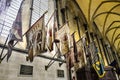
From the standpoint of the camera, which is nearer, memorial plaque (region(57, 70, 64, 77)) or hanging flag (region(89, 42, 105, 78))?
memorial plaque (region(57, 70, 64, 77))

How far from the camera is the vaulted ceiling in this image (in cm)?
1353

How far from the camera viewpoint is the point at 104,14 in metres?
15.5

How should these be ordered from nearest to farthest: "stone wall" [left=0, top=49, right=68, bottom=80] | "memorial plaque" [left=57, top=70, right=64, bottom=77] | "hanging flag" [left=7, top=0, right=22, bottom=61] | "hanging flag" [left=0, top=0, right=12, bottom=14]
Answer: "hanging flag" [left=7, top=0, right=22, bottom=61]
"stone wall" [left=0, top=49, right=68, bottom=80]
"hanging flag" [left=0, top=0, right=12, bottom=14]
"memorial plaque" [left=57, top=70, right=64, bottom=77]

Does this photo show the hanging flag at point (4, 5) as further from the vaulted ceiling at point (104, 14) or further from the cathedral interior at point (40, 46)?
the vaulted ceiling at point (104, 14)

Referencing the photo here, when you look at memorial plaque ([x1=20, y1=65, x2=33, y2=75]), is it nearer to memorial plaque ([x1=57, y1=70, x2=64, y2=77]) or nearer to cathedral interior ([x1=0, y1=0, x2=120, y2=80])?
cathedral interior ([x1=0, y1=0, x2=120, y2=80])

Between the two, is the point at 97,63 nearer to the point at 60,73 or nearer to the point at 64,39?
the point at 60,73

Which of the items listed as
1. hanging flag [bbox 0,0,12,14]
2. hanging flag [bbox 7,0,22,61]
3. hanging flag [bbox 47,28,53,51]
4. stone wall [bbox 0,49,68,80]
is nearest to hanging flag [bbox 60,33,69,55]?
hanging flag [bbox 47,28,53,51]

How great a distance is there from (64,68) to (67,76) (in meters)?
0.47

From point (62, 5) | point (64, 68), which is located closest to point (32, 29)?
point (64, 68)

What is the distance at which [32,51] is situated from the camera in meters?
3.95

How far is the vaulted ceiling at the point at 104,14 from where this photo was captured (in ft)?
44.4

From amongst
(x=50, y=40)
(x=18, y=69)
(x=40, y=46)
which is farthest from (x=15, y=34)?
(x=18, y=69)

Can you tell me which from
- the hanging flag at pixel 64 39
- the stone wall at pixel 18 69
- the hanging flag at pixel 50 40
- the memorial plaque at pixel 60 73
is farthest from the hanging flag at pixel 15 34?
the memorial plaque at pixel 60 73

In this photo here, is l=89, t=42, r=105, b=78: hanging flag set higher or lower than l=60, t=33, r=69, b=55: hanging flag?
lower
